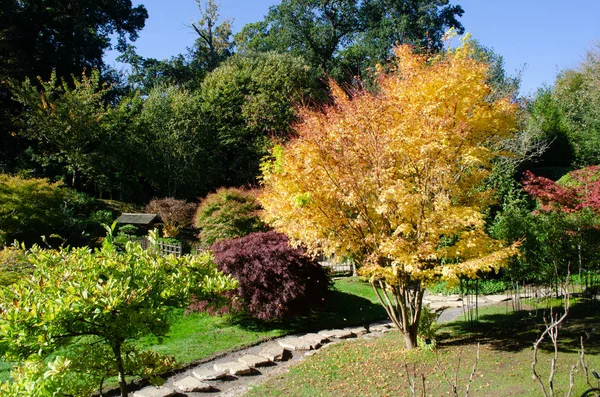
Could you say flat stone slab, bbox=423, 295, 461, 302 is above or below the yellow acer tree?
below

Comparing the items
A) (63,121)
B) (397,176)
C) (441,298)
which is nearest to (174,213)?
(63,121)

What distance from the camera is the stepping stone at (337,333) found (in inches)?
359

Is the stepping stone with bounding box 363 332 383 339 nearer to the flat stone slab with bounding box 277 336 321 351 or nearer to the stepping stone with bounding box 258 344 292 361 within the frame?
the flat stone slab with bounding box 277 336 321 351

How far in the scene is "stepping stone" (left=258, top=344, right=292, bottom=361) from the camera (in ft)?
25.7

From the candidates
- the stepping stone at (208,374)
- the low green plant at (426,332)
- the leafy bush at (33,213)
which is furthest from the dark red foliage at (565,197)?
the leafy bush at (33,213)

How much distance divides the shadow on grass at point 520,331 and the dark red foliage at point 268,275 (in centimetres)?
305

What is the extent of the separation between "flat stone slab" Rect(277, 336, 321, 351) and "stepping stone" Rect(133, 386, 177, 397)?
2633mm

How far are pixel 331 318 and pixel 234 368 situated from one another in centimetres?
377

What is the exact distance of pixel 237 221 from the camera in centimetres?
1338

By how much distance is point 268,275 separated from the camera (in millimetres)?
9586

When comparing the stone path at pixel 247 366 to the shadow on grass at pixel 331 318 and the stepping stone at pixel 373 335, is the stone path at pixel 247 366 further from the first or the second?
the shadow on grass at pixel 331 318

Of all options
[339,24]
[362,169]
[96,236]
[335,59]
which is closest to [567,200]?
[362,169]

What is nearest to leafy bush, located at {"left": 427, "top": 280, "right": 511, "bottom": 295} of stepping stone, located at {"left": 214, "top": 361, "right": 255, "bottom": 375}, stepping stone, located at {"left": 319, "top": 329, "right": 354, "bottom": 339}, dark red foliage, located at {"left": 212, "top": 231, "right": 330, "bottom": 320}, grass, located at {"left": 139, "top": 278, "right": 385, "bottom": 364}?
grass, located at {"left": 139, "top": 278, "right": 385, "bottom": 364}

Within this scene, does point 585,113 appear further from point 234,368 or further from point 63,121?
point 63,121
